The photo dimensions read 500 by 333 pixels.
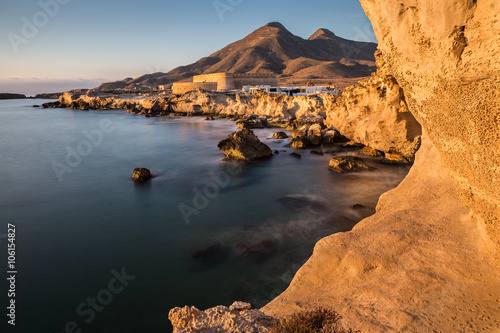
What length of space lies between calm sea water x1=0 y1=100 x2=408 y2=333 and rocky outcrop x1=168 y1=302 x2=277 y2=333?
3.62m

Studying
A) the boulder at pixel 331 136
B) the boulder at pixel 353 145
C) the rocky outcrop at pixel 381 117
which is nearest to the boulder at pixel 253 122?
the boulder at pixel 331 136

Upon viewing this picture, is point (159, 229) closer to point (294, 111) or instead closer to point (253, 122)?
point (253, 122)

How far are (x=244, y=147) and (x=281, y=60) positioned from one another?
138332 mm

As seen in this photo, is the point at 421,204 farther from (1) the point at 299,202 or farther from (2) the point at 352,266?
(1) the point at 299,202

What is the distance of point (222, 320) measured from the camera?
404 centimetres

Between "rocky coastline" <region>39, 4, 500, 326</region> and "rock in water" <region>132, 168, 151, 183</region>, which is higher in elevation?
"rocky coastline" <region>39, 4, 500, 326</region>

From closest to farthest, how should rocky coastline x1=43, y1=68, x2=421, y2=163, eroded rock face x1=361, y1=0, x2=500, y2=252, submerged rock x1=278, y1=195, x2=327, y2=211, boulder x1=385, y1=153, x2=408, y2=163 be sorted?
1. eroded rock face x1=361, y1=0, x2=500, y2=252
2. submerged rock x1=278, y1=195, x2=327, y2=211
3. rocky coastline x1=43, y1=68, x2=421, y2=163
4. boulder x1=385, y1=153, x2=408, y2=163

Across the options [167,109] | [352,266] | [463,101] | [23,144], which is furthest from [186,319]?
→ [167,109]

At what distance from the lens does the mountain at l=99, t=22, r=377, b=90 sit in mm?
119188

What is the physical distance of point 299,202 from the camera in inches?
563

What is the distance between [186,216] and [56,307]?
6.02 meters

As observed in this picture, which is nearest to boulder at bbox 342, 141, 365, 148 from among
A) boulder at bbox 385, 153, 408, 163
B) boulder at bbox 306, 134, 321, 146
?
boulder at bbox 306, 134, 321, 146

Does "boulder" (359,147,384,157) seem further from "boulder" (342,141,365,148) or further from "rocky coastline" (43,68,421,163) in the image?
"boulder" (342,141,365,148)

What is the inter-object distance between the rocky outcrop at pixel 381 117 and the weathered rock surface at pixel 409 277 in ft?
43.0
